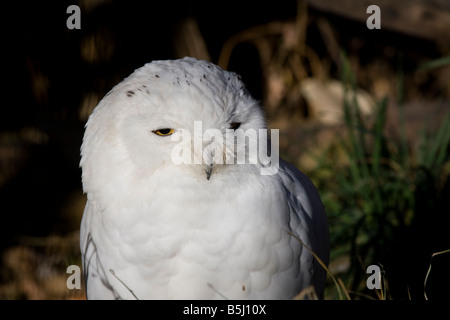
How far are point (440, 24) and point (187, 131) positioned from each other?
3.69 m


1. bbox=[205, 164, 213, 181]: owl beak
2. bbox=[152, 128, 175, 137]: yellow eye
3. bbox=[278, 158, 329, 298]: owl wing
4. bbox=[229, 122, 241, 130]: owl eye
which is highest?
bbox=[229, 122, 241, 130]: owl eye

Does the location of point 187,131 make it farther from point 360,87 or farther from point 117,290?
point 360,87

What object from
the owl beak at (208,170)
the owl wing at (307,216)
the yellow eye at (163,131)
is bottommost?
the owl wing at (307,216)

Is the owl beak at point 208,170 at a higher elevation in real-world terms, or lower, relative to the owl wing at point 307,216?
higher

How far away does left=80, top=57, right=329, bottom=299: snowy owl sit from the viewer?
195cm

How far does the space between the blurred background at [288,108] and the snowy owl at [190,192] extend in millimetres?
1119

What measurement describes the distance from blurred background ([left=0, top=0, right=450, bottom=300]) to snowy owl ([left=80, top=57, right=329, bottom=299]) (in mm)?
1119

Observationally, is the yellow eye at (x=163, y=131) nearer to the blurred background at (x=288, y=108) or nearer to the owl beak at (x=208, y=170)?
the owl beak at (x=208, y=170)

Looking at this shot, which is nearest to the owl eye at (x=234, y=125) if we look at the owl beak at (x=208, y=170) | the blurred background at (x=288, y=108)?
the owl beak at (x=208, y=170)

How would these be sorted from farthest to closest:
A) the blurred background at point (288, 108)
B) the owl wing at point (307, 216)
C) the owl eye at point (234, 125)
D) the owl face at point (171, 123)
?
the blurred background at point (288, 108) → the owl wing at point (307, 216) → the owl eye at point (234, 125) → the owl face at point (171, 123)

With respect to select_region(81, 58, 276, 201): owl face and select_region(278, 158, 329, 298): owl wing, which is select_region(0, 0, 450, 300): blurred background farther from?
select_region(81, 58, 276, 201): owl face

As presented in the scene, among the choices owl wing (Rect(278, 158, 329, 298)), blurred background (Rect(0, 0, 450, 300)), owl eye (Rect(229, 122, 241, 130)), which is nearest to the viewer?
owl eye (Rect(229, 122, 241, 130))

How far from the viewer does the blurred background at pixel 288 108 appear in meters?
3.46

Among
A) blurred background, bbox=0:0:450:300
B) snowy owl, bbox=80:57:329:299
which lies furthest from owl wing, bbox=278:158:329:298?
blurred background, bbox=0:0:450:300
